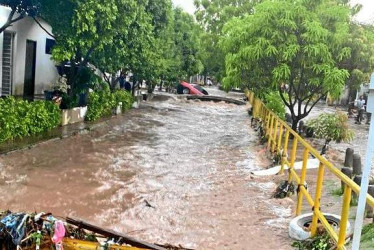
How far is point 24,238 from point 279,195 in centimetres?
524

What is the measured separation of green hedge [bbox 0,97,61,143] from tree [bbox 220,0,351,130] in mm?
6174

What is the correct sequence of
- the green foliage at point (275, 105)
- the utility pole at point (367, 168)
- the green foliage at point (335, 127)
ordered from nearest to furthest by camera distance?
the utility pole at point (367, 168)
the green foliage at point (335, 127)
the green foliage at point (275, 105)

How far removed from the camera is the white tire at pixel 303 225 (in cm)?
589

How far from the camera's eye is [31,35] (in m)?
19.6

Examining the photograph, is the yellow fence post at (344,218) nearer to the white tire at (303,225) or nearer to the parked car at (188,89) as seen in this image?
the white tire at (303,225)

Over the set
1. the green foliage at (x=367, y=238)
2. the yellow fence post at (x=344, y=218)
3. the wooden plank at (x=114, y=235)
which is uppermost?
the yellow fence post at (x=344, y=218)

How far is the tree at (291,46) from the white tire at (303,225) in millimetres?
8054

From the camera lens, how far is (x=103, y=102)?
19.5m

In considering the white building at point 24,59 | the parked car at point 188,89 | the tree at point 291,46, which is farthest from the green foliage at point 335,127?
the parked car at point 188,89

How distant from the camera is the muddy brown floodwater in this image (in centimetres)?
682

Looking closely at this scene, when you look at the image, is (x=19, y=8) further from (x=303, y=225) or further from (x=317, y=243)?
(x=317, y=243)

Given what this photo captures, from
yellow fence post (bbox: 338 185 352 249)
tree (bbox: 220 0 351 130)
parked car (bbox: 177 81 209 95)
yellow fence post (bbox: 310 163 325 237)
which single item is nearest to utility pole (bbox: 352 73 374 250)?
yellow fence post (bbox: 338 185 352 249)

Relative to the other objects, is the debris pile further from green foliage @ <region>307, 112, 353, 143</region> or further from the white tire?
green foliage @ <region>307, 112, 353, 143</region>

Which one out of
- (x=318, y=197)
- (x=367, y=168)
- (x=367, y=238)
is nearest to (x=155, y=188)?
(x=318, y=197)
